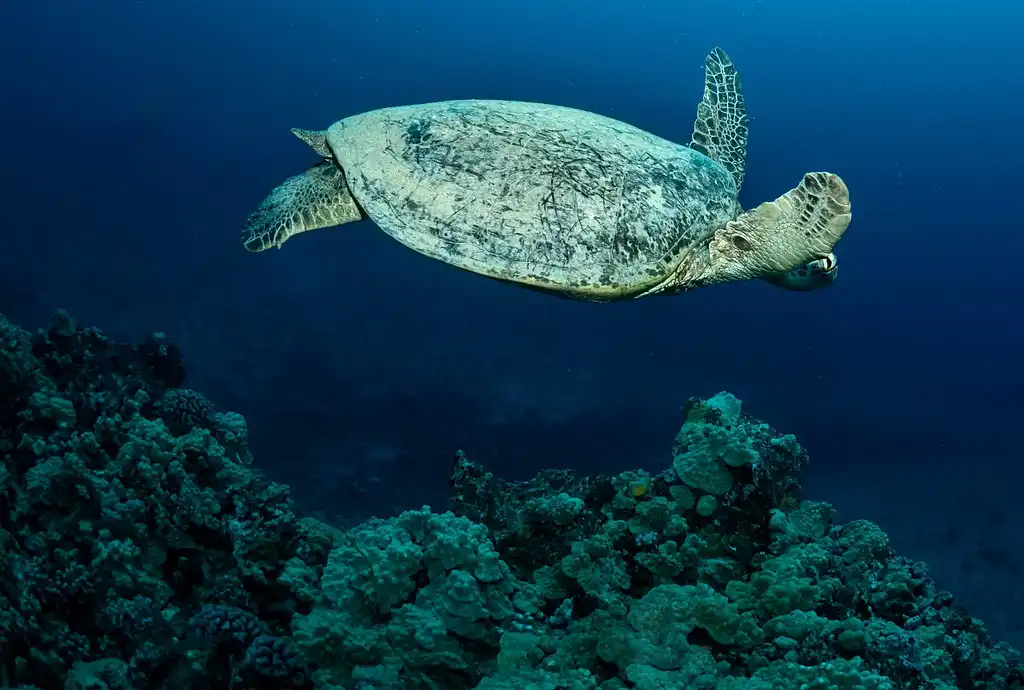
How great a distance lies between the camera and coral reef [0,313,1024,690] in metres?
2.40

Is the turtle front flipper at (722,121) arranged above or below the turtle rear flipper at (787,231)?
above

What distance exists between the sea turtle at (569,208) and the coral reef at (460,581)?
1010mm

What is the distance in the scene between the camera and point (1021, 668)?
128 inches

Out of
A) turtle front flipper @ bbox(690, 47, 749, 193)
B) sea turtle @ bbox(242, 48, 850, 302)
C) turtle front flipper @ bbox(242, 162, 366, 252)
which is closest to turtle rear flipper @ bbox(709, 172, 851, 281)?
sea turtle @ bbox(242, 48, 850, 302)

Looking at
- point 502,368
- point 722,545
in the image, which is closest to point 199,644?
point 722,545

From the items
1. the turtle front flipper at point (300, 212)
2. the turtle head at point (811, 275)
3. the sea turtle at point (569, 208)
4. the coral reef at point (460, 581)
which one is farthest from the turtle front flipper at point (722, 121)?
the turtle front flipper at point (300, 212)

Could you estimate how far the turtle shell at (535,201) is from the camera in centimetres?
356

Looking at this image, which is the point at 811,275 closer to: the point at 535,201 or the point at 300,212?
the point at 535,201

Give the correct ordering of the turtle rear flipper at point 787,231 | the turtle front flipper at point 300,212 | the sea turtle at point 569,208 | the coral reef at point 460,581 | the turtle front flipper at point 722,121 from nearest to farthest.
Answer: the coral reef at point 460,581, the turtle rear flipper at point 787,231, the sea turtle at point 569,208, the turtle front flipper at point 300,212, the turtle front flipper at point 722,121

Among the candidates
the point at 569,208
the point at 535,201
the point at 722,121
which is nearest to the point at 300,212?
the point at 535,201

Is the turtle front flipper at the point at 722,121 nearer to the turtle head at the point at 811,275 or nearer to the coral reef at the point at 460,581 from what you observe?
the turtle head at the point at 811,275

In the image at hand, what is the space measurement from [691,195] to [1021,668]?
335 centimetres

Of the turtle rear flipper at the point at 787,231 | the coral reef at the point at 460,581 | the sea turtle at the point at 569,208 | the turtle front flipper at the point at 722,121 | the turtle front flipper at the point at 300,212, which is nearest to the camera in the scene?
the coral reef at the point at 460,581

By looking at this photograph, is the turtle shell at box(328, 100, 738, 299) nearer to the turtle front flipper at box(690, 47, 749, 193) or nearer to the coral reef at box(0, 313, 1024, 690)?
the coral reef at box(0, 313, 1024, 690)
